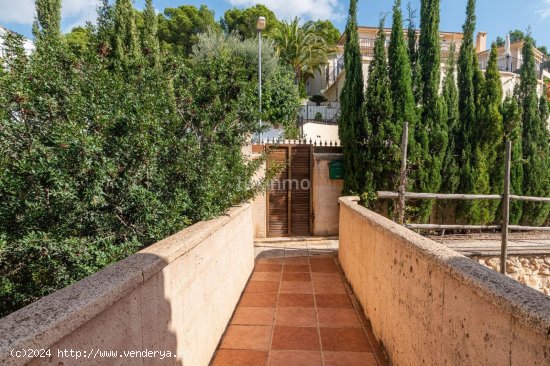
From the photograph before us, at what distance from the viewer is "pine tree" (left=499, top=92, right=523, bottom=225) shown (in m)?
7.96

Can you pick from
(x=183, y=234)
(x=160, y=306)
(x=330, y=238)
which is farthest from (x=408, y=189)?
(x=160, y=306)

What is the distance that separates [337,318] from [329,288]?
913mm

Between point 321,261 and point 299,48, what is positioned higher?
point 299,48

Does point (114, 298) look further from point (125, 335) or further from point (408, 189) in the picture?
point (408, 189)

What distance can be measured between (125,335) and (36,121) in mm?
2327

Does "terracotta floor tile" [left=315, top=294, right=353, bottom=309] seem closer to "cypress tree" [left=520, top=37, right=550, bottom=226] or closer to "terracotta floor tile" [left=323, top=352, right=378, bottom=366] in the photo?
"terracotta floor tile" [left=323, top=352, right=378, bottom=366]

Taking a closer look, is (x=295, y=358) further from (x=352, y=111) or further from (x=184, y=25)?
(x=184, y=25)

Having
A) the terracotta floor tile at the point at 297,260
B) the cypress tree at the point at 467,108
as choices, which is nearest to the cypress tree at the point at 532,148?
the cypress tree at the point at 467,108

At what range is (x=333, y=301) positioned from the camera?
4.10m

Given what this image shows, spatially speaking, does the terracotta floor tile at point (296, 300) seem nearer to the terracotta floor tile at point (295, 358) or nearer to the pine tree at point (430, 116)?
the terracotta floor tile at point (295, 358)

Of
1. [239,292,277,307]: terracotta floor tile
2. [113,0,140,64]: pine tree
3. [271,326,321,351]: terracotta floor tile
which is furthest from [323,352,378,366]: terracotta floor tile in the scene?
[113,0,140,64]: pine tree

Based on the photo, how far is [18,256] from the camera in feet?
7.89

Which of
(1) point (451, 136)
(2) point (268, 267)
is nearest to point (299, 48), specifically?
(1) point (451, 136)

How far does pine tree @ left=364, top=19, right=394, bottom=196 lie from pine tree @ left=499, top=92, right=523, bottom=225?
3038mm
